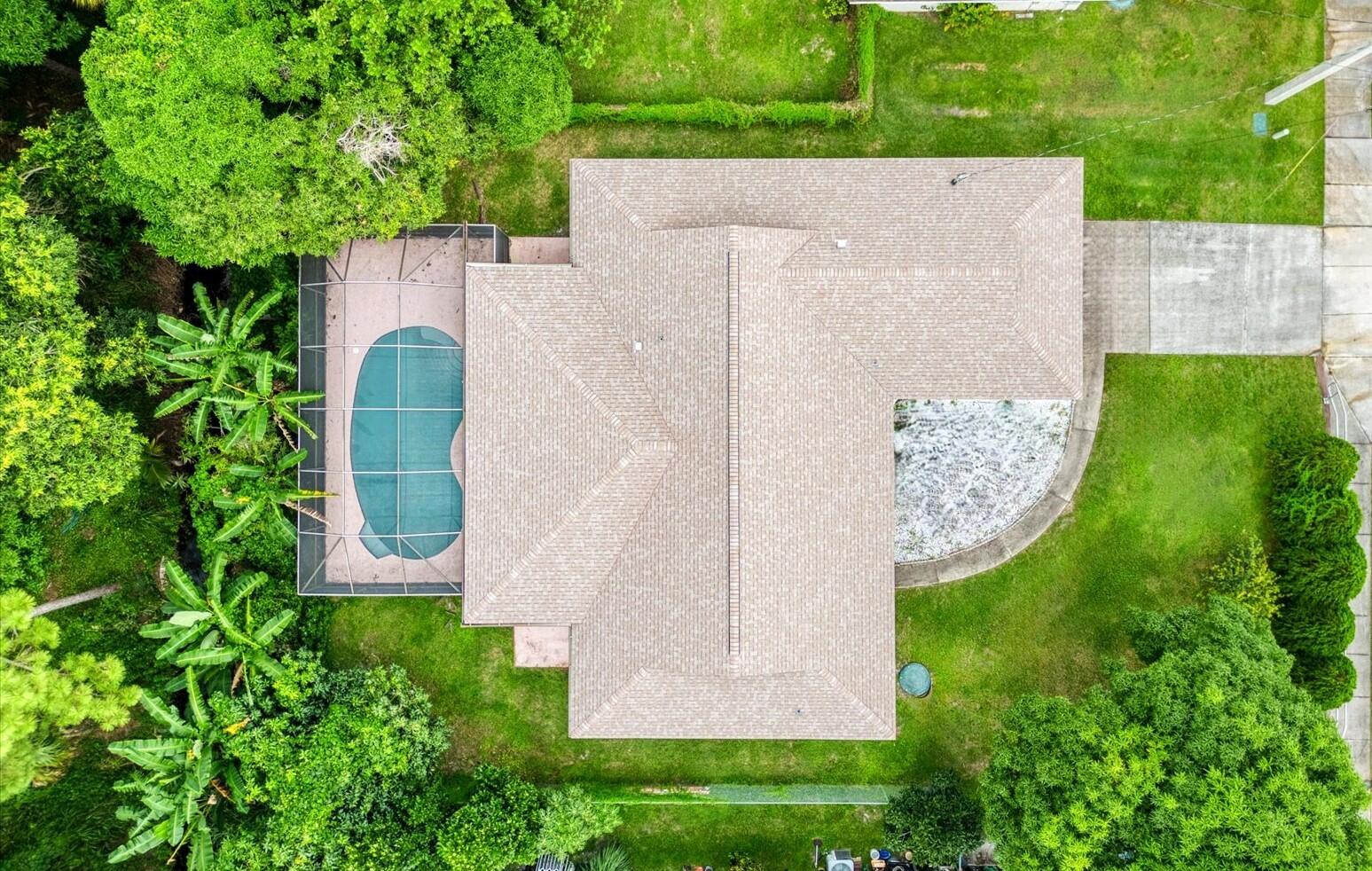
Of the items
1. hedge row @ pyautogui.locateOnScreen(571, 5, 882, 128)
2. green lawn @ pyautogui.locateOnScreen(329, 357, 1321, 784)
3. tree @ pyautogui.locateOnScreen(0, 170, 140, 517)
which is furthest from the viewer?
green lawn @ pyautogui.locateOnScreen(329, 357, 1321, 784)

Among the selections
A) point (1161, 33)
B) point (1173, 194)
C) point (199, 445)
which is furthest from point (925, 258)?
point (199, 445)

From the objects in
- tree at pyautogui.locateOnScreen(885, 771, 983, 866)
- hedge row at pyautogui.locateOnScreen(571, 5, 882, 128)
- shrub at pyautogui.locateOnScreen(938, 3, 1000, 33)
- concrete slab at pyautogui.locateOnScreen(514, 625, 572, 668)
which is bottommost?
tree at pyautogui.locateOnScreen(885, 771, 983, 866)

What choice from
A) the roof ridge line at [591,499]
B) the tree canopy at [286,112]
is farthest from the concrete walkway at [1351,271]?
the tree canopy at [286,112]

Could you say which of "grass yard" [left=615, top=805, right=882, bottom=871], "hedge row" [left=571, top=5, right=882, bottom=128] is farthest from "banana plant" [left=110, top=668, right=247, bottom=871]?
"hedge row" [left=571, top=5, right=882, bottom=128]

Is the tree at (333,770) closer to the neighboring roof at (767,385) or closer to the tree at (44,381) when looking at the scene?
the neighboring roof at (767,385)

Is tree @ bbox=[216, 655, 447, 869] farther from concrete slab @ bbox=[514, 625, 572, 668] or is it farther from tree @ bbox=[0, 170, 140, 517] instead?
tree @ bbox=[0, 170, 140, 517]

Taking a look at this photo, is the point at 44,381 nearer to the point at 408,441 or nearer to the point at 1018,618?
the point at 408,441
